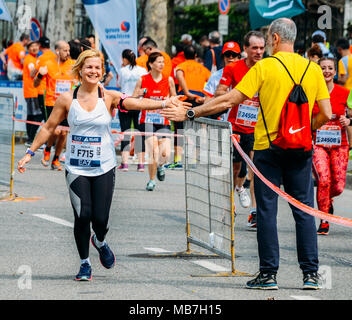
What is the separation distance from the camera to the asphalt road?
7.12 m

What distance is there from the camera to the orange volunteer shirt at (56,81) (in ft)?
54.0

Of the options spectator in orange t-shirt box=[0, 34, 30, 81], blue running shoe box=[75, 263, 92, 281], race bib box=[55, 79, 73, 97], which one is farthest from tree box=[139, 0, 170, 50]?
blue running shoe box=[75, 263, 92, 281]

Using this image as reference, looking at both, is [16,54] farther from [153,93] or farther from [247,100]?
[247,100]

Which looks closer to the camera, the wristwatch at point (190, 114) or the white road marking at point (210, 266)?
the wristwatch at point (190, 114)

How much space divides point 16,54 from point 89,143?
17373 millimetres

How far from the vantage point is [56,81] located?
16625mm

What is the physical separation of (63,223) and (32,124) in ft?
30.8

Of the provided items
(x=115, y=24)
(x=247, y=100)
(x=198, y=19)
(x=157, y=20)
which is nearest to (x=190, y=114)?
(x=247, y=100)

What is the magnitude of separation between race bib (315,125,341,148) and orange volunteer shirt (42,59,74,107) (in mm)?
6792

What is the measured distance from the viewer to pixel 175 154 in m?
17.7

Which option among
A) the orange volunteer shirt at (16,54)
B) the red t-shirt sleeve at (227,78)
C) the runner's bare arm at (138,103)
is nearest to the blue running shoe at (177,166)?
the red t-shirt sleeve at (227,78)

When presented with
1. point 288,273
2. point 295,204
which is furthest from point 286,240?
point 295,204

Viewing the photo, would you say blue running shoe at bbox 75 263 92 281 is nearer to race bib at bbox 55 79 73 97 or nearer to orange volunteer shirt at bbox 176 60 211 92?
race bib at bbox 55 79 73 97

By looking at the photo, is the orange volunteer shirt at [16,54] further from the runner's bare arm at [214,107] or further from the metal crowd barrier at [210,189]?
the runner's bare arm at [214,107]
